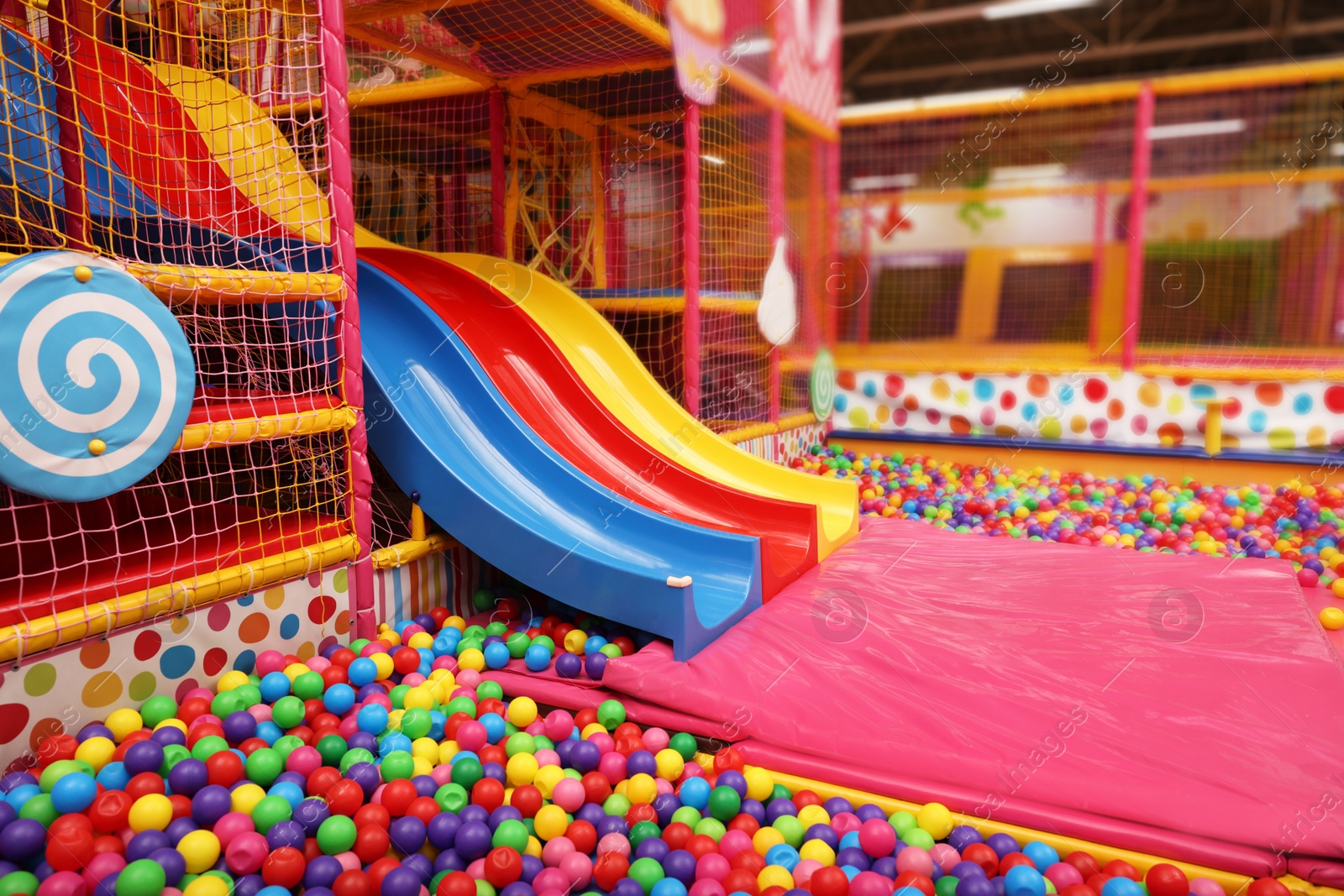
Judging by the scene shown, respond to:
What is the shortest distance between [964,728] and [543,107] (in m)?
3.60

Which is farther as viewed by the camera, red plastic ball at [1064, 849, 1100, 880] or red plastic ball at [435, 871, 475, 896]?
red plastic ball at [1064, 849, 1100, 880]

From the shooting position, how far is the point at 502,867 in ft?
4.88

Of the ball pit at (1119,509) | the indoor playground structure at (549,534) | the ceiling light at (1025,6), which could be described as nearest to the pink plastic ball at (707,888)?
the indoor playground structure at (549,534)

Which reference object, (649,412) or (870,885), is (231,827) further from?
(649,412)

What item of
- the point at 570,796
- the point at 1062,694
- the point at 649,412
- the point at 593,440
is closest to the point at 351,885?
the point at 570,796

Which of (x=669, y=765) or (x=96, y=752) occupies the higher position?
(x=96, y=752)

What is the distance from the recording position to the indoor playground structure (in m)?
1.59

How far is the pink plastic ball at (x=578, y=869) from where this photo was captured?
1.52 metres

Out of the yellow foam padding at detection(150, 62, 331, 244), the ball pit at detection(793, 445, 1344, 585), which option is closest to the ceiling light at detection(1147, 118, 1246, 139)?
the ball pit at detection(793, 445, 1344, 585)

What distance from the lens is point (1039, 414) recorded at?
17.6ft

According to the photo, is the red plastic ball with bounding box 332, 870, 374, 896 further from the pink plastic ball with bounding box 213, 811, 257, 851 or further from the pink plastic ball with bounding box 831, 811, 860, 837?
the pink plastic ball with bounding box 831, 811, 860, 837

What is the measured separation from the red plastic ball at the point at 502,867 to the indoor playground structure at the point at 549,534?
10 mm

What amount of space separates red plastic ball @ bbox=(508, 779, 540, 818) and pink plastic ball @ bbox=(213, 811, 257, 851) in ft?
1.53

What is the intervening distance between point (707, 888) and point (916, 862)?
373mm
